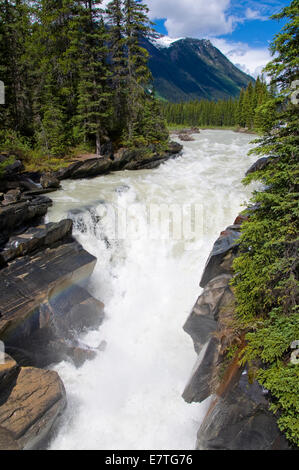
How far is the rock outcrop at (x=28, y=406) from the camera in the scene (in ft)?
22.5

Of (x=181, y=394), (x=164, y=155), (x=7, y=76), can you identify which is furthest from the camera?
(x=164, y=155)

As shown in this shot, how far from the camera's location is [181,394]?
8.80 metres

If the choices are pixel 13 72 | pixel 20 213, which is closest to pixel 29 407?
pixel 20 213

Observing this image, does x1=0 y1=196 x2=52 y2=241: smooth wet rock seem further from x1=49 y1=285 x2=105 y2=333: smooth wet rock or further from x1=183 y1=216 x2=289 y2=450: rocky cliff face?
x1=183 y1=216 x2=289 y2=450: rocky cliff face

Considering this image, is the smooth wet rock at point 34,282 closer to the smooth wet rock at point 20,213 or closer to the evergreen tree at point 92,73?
the smooth wet rock at point 20,213

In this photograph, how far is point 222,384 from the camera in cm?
711

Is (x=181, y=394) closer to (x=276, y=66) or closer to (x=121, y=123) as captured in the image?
(x=276, y=66)

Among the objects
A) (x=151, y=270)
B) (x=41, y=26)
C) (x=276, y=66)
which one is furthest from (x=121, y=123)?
(x=276, y=66)

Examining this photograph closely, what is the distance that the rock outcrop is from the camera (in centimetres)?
685

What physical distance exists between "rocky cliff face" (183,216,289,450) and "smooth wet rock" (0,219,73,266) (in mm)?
7031

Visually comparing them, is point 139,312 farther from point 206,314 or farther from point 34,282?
point 34,282

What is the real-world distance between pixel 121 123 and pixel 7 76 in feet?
34.5

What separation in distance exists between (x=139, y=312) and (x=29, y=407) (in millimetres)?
5738

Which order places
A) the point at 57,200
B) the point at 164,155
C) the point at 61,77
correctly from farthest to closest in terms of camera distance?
the point at 164,155
the point at 61,77
the point at 57,200
